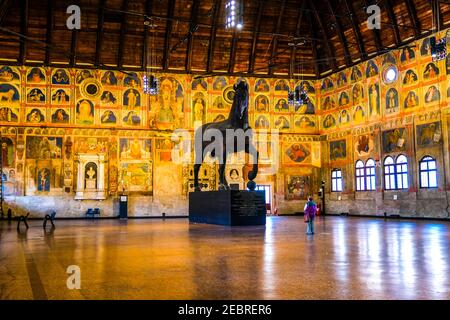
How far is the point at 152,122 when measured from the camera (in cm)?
3203

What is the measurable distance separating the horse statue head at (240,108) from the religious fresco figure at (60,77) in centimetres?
1640

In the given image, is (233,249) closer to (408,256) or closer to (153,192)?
(408,256)

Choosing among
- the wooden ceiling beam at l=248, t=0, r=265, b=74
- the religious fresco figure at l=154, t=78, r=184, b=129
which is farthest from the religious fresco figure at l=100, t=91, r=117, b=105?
the wooden ceiling beam at l=248, t=0, r=265, b=74

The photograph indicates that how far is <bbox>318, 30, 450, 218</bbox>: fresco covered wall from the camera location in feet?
80.3

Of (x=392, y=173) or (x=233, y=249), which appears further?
(x=392, y=173)

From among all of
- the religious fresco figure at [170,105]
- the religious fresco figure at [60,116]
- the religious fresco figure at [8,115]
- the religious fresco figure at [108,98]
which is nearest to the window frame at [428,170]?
the religious fresco figure at [170,105]

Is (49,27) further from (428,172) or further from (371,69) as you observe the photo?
(428,172)

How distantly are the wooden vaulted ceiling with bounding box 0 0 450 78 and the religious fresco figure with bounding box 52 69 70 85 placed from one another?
57cm

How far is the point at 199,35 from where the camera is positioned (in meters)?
31.9

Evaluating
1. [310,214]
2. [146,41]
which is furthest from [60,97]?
[310,214]

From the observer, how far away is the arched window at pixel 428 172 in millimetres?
24672

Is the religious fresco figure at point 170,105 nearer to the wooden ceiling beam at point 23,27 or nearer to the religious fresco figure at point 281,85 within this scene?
the religious fresco figure at point 281,85

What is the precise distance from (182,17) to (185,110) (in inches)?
244

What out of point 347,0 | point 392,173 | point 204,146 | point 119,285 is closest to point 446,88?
point 392,173
